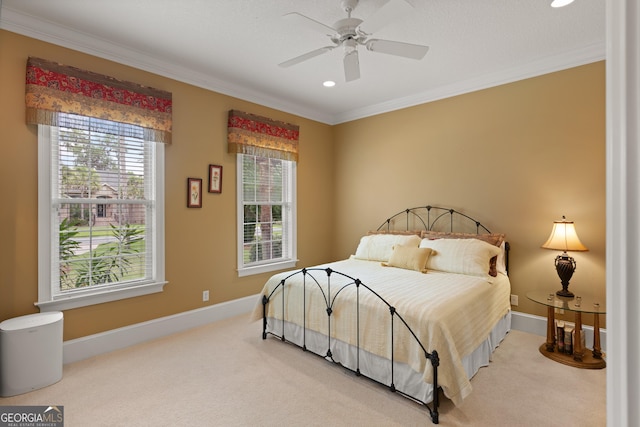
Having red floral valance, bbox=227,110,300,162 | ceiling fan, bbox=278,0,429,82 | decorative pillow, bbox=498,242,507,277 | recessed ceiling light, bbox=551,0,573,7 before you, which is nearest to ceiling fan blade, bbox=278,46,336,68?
ceiling fan, bbox=278,0,429,82

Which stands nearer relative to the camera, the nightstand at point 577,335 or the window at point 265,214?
the nightstand at point 577,335

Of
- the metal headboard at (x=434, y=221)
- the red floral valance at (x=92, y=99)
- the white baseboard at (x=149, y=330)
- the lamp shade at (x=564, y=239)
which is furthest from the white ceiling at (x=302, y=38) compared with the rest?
the white baseboard at (x=149, y=330)

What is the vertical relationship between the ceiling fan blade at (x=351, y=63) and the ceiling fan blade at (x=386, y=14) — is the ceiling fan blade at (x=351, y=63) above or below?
below

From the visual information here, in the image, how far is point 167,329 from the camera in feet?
11.6

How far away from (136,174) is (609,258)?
12.3ft

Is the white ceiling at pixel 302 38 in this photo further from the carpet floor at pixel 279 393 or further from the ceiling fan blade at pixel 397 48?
the carpet floor at pixel 279 393

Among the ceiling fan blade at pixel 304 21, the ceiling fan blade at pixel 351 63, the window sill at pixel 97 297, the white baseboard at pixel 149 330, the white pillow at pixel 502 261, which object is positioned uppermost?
the ceiling fan blade at pixel 304 21

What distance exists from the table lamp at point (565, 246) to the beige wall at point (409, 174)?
Result: 26 cm

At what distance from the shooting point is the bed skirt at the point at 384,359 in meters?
2.30

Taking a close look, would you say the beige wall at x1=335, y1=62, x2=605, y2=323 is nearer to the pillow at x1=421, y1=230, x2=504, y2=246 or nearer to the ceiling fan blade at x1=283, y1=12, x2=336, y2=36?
the pillow at x1=421, y1=230, x2=504, y2=246

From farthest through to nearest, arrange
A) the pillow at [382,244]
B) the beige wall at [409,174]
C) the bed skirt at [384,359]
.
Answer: the pillow at [382,244]
the beige wall at [409,174]
the bed skirt at [384,359]

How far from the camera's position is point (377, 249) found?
13.7 feet

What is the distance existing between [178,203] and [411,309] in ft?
8.96

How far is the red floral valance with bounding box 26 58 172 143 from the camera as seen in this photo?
8.86 ft
